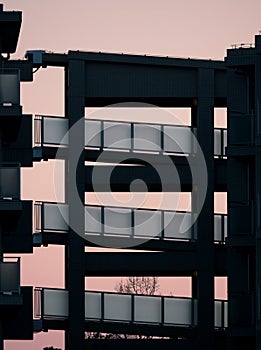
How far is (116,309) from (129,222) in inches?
130

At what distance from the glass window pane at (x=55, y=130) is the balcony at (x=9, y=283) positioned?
593 inches

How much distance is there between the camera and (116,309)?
83.6 meters

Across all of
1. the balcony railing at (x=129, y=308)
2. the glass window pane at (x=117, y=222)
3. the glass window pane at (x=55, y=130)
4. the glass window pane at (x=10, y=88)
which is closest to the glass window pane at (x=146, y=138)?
the glass window pane at (x=117, y=222)

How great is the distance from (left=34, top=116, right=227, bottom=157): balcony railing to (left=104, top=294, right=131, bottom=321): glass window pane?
5.64 m

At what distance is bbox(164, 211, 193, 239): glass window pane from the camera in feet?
273

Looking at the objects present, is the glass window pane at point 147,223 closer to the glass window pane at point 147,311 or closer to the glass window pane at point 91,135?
the glass window pane at point 147,311

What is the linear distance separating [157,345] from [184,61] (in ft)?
34.4

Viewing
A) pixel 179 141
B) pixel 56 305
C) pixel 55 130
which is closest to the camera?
pixel 56 305

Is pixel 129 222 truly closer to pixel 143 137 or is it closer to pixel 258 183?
pixel 143 137

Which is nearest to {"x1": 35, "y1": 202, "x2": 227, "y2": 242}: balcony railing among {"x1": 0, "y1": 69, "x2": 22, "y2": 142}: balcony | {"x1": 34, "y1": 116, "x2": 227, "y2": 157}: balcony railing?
{"x1": 34, "y1": 116, "x2": 227, "y2": 157}: balcony railing

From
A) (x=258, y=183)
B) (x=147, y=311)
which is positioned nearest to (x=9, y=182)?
(x=258, y=183)

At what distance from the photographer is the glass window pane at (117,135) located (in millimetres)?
83688

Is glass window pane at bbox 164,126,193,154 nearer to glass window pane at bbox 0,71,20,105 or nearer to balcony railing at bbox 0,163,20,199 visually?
glass window pane at bbox 0,71,20,105

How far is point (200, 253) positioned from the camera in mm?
83312
